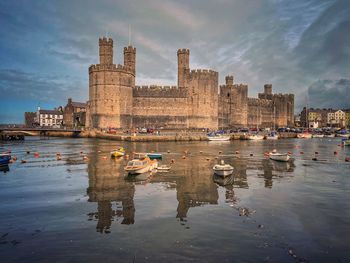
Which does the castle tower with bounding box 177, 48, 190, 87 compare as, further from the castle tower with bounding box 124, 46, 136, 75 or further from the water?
the water

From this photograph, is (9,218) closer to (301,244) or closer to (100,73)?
(301,244)

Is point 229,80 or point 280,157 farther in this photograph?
point 229,80

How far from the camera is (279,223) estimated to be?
10.5 meters

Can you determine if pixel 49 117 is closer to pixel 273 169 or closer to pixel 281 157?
pixel 281 157

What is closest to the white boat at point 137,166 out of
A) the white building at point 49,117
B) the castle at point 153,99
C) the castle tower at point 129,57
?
the castle at point 153,99

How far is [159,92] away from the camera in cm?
5788

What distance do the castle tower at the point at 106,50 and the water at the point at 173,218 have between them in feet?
119

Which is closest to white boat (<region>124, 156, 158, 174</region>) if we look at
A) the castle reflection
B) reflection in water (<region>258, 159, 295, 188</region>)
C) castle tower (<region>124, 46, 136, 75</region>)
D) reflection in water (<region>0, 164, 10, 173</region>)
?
the castle reflection

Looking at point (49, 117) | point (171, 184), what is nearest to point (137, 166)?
point (171, 184)

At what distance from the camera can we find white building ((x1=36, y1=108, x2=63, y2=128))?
103750mm

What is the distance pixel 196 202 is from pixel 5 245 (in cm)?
701

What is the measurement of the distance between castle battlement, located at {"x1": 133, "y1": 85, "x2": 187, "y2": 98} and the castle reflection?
32857 mm

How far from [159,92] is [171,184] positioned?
139 ft

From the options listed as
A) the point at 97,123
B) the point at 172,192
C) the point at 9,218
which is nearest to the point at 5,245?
the point at 9,218
